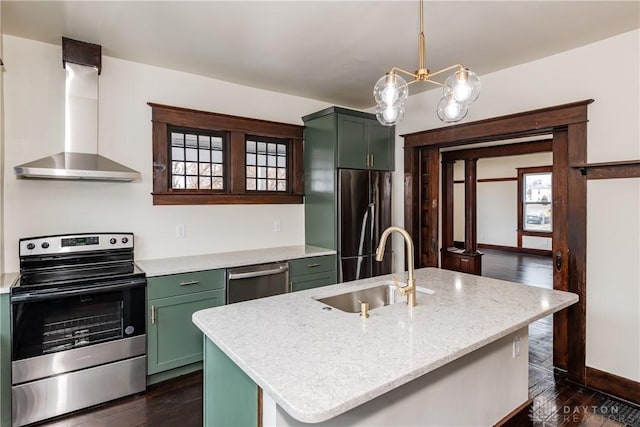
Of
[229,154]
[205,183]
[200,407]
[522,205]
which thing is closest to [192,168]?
[205,183]

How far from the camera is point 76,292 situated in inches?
90.2

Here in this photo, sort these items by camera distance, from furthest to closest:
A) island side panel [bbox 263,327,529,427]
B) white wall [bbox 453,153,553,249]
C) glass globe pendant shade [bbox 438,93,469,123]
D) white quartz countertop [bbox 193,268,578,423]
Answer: white wall [bbox 453,153,553,249] < glass globe pendant shade [bbox 438,93,469,123] < island side panel [bbox 263,327,529,427] < white quartz countertop [bbox 193,268,578,423]

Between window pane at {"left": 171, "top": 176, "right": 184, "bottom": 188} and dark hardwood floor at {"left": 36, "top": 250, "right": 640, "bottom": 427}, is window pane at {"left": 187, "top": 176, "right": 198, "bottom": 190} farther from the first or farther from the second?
dark hardwood floor at {"left": 36, "top": 250, "right": 640, "bottom": 427}

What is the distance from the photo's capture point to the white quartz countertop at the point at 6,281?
6.96ft

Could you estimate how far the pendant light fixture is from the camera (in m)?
1.77

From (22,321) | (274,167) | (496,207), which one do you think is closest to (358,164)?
(274,167)

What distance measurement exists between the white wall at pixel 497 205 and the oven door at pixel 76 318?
26.1 feet

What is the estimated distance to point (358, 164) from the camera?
3.83m

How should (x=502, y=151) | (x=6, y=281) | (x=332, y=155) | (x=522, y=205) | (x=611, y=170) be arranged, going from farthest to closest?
(x=522, y=205) < (x=502, y=151) < (x=332, y=155) < (x=611, y=170) < (x=6, y=281)

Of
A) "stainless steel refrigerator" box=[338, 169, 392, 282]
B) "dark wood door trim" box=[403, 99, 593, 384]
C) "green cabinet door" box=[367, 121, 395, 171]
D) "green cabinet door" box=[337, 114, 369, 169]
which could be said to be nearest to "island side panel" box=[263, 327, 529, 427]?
"dark wood door trim" box=[403, 99, 593, 384]

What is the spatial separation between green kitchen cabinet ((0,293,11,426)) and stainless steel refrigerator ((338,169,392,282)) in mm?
2623

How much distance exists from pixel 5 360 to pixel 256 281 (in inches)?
66.7

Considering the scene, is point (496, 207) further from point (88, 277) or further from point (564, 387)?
point (88, 277)

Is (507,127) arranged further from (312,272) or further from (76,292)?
(76,292)
